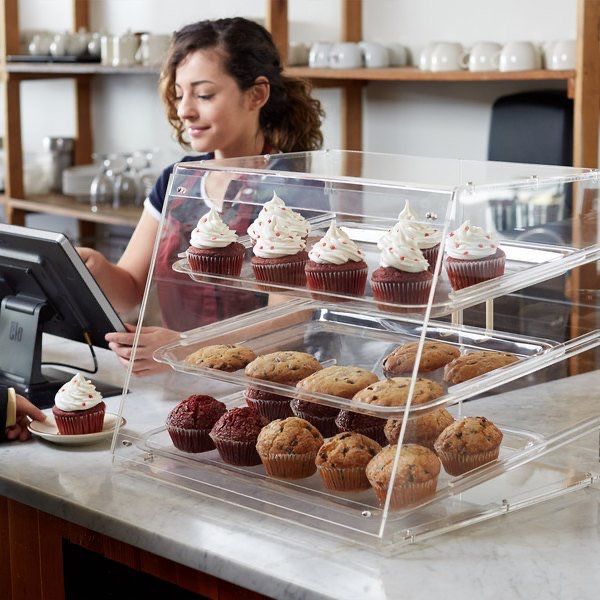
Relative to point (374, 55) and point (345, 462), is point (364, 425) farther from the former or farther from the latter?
point (374, 55)

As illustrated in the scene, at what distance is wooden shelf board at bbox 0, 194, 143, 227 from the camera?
4.05 m

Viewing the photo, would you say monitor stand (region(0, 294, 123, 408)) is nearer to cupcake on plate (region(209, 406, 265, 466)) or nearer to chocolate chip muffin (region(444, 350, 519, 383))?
cupcake on plate (region(209, 406, 265, 466))

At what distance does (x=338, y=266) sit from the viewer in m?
1.54


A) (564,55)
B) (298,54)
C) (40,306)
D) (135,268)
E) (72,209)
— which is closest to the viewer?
(40,306)

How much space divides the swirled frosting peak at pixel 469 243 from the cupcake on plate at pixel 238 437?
39 centimetres

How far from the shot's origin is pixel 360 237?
5.22 ft

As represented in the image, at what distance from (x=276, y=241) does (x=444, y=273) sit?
286mm

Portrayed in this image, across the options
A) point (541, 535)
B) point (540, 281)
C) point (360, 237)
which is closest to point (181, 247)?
point (360, 237)

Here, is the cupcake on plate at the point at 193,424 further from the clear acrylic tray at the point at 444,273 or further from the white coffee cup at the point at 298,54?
the white coffee cup at the point at 298,54

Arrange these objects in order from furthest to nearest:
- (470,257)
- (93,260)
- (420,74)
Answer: (420,74)
(93,260)
(470,257)

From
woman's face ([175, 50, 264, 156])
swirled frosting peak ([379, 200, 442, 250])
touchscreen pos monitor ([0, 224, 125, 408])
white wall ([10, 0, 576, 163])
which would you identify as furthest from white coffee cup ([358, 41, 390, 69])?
swirled frosting peak ([379, 200, 442, 250])

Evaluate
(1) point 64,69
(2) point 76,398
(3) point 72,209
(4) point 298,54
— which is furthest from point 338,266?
(1) point 64,69

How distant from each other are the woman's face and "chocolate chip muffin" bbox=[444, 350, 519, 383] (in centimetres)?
108

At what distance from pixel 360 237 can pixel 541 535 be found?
494 millimetres
